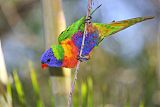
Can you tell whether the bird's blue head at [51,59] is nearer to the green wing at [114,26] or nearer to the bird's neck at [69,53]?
the bird's neck at [69,53]

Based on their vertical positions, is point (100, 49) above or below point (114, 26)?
below

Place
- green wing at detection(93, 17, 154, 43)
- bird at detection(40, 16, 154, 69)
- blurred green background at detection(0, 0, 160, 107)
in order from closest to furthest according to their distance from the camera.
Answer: green wing at detection(93, 17, 154, 43)
bird at detection(40, 16, 154, 69)
blurred green background at detection(0, 0, 160, 107)

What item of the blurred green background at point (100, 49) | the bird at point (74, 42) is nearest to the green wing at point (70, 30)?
the bird at point (74, 42)

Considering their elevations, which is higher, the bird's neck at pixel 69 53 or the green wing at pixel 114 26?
the green wing at pixel 114 26

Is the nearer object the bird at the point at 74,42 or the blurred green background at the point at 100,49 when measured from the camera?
the bird at the point at 74,42

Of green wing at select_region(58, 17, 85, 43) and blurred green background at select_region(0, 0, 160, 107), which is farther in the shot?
blurred green background at select_region(0, 0, 160, 107)

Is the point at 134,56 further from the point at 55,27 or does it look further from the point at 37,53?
the point at 55,27

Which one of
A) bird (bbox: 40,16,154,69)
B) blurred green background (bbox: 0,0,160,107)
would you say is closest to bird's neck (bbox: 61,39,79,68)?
bird (bbox: 40,16,154,69)

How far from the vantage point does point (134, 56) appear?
3.31 meters

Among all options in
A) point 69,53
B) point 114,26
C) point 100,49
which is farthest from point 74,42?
point 100,49

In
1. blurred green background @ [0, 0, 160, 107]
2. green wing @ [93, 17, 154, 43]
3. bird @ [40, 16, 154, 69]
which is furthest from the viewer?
blurred green background @ [0, 0, 160, 107]

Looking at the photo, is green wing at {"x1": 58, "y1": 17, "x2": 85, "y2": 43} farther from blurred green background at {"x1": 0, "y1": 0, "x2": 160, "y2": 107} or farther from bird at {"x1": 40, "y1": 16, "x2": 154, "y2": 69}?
Result: blurred green background at {"x1": 0, "y1": 0, "x2": 160, "y2": 107}

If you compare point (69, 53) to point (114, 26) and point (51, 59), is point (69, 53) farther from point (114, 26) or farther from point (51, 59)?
point (114, 26)

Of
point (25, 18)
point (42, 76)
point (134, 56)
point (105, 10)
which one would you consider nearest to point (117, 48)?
point (134, 56)
